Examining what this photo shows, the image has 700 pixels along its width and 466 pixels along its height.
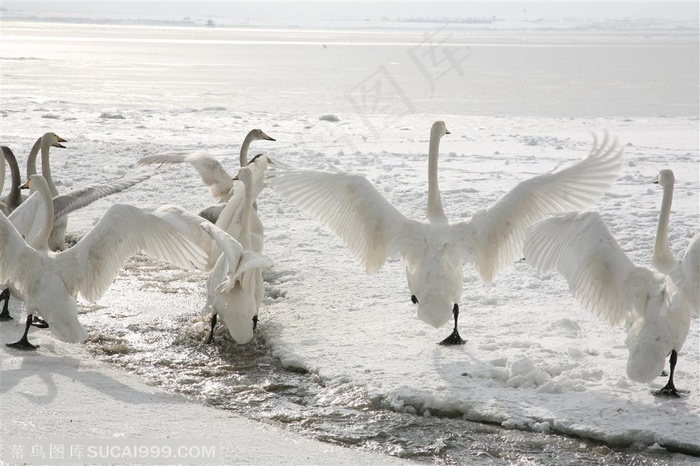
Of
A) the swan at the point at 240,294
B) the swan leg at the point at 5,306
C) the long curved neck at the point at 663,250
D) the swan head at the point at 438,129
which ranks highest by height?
the swan head at the point at 438,129

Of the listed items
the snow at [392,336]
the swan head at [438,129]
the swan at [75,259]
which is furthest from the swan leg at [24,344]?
the swan head at [438,129]

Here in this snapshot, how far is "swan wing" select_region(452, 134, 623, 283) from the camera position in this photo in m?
5.88

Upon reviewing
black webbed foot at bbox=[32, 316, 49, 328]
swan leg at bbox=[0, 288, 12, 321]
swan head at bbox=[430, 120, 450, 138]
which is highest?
swan head at bbox=[430, 120, 450, 138]

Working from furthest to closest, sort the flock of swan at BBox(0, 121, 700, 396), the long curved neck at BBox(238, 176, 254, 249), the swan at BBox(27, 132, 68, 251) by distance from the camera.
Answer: the swan at BBox(27, 132, 68, 251), the long curved neck at BBox(238, 176, 254, 249), the flock of swan at BBox(0, 121, 700, 396)

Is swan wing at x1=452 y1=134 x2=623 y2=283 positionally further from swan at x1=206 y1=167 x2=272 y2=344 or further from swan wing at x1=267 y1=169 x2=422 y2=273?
swan at x1=206 y1=167 x2=272 y2=344

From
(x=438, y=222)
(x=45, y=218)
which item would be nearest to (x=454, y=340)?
(x=438, y=222)

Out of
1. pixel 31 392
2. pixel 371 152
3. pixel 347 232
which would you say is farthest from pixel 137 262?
pixel 371 152

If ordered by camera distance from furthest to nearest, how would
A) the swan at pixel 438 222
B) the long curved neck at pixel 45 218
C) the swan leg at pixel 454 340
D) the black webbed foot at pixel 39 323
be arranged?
1. the black webbed foot at pixel 39 323
2. the long curved neck at pixel 45 218
3. the swan leg at pixel 454 340
4. the swan at pixel 438 222

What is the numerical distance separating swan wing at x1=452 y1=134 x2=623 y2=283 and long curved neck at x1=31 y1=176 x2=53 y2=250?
279 centimetres

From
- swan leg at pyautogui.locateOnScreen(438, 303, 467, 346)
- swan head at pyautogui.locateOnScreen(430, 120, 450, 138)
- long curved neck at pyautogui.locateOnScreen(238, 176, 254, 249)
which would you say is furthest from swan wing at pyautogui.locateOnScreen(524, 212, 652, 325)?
long curved neck at pyautogui.locateOnScreen(238, 176, 254, 249)

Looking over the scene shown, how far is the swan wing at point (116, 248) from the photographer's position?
19.2 ft

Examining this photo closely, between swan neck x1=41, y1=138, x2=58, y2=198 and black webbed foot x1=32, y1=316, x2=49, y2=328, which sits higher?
swan neck x1=41, y1=138, x2=58, y2=198

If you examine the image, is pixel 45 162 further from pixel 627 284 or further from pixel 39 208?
pixel 627 284

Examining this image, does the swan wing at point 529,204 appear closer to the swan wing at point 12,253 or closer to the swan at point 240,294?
the swan at point 240,294
